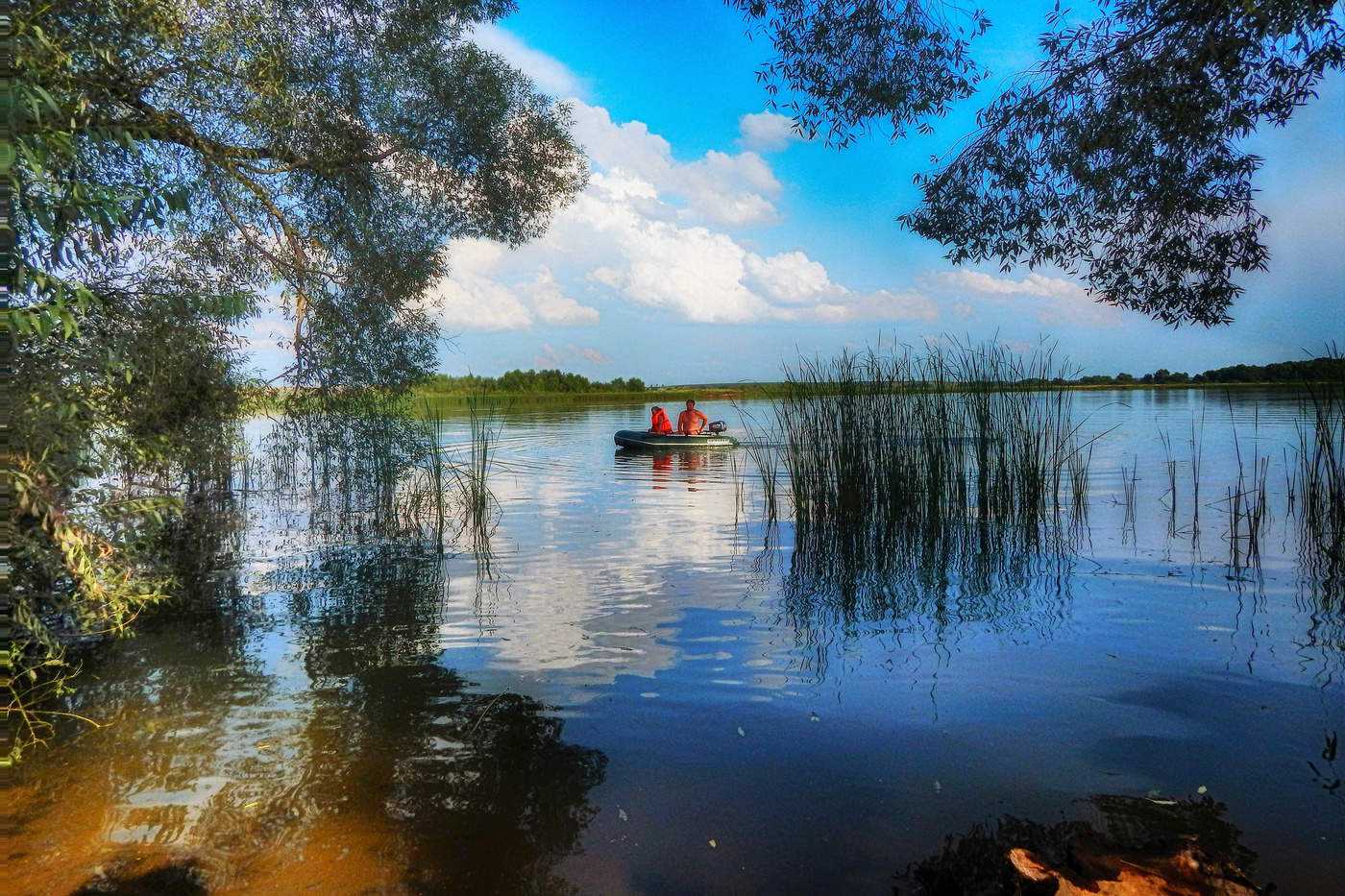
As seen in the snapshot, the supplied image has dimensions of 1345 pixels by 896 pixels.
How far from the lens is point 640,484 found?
1237cm

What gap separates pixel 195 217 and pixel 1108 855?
785cm

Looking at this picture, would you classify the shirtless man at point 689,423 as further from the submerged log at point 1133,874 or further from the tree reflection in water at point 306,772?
the submerged log at point 1133,874

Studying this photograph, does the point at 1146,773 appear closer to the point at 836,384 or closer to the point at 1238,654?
the point at 1238,654

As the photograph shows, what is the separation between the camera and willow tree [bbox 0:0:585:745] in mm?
3139

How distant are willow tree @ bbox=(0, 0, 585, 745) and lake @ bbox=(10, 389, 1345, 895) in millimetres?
790

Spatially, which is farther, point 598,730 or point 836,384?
point 836,384

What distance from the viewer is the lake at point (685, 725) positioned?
8.04 ft

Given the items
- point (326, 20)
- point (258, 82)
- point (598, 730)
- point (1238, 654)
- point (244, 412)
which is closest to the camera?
point (598, 730)

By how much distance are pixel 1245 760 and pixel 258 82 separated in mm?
6445

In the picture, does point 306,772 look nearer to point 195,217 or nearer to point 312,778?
point 312,778

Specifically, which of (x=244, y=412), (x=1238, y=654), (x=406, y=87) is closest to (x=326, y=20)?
(x=406, y=87)

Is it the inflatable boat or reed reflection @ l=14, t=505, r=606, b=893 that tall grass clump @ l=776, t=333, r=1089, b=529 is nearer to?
reed reflection @ l=14, t=505, r=606, b=893

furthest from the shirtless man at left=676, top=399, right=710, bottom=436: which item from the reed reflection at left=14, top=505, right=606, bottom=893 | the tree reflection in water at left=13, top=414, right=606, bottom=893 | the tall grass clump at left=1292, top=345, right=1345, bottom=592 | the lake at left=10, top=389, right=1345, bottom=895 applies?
the reed reflection at left=14, top=505, right=606, bottom=893

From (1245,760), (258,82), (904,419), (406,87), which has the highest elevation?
(406,87)
